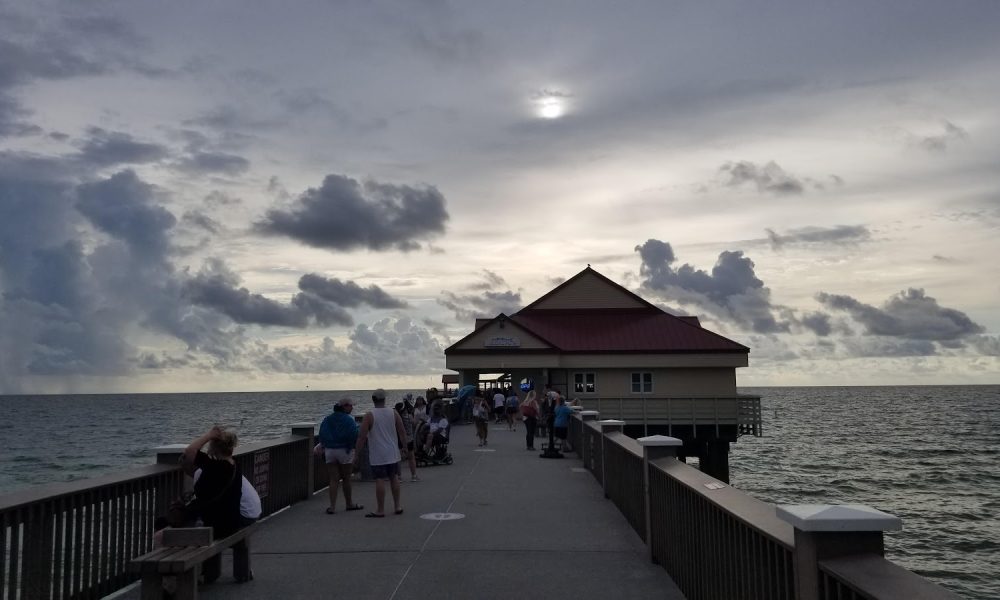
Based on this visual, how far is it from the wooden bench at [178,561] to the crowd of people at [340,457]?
1.48 ft

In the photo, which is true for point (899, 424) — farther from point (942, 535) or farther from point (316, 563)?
point (316, 563)

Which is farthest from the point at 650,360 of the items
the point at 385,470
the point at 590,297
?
the point at 385,470

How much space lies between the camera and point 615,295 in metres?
47.7

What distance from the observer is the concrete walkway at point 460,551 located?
7.79 m

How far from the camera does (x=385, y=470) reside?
1187cm

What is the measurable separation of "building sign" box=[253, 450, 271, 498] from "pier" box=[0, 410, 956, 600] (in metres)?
0.03

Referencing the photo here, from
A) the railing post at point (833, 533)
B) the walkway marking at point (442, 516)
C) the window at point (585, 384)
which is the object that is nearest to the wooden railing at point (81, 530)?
the walkway marking at point (442, 516)

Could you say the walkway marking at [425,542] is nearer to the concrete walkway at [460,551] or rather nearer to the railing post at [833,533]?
the concrete walkway at [460,551]

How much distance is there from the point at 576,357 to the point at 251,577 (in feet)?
111

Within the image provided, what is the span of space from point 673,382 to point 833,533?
124 ft

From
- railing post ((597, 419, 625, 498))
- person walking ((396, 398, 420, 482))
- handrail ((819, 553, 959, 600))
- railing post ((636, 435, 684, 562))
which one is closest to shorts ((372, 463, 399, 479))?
person walking ((396, 398, 420, 482))

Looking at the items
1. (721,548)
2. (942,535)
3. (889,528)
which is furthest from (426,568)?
(942,535)

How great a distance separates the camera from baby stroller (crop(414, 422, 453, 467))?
1891 cm

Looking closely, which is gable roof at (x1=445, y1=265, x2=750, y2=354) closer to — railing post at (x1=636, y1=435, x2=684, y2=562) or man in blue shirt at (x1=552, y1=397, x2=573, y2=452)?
man in blue shirt at (x1=552, y1=397, x2=573, y2=452)
